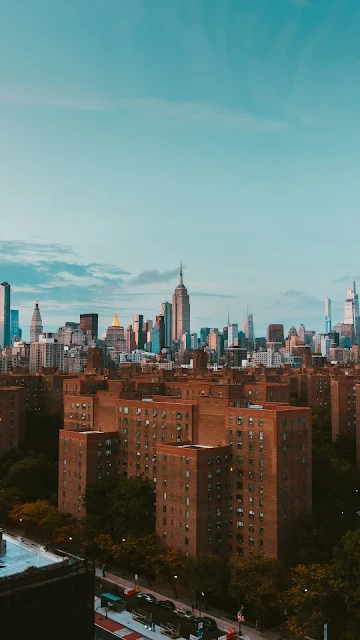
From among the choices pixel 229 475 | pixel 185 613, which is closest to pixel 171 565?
pixel 185 613

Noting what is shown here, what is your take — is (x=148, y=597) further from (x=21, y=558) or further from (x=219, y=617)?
(x=21, y=558)

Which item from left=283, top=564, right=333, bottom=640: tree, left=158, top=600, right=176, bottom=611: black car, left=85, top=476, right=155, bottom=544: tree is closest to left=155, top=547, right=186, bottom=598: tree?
left=158, top=600, right=176, bottom=611: black car

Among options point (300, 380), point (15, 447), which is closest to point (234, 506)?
point (15, 447)

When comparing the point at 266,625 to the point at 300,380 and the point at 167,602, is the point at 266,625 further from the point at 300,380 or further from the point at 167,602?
the point at 300,380

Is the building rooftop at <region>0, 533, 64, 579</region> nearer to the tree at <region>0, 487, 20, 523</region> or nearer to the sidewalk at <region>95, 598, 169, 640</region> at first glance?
the sidewalk at <region>95, 598, 169, 640</region>

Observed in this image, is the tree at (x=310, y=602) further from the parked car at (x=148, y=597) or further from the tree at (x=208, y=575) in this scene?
the parked car at (x=148, y=597)
